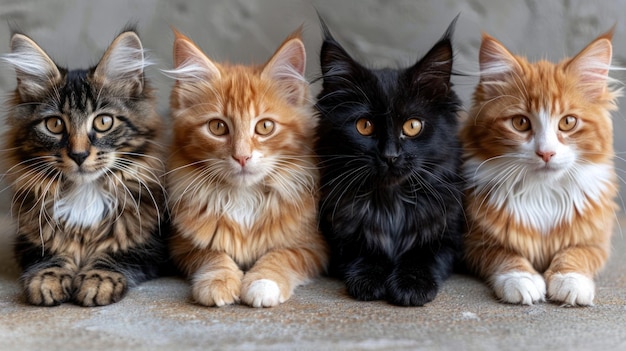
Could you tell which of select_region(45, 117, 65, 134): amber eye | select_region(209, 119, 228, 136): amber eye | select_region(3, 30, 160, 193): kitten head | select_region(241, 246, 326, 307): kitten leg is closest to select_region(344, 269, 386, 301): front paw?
select_region(241, 246, 326, 307): kitten leg

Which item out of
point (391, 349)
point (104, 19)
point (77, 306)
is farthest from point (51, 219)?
point (104, 19)

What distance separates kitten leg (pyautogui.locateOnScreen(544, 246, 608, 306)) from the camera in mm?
2051

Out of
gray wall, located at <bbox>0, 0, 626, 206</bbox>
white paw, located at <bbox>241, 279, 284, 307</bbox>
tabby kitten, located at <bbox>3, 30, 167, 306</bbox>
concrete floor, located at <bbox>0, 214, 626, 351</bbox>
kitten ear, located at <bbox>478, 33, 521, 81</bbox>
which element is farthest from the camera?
gray wall, located at <bbox>0, 0, 626, 206</bbox>

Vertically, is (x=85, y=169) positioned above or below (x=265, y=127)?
below

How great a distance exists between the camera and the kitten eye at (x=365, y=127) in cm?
214

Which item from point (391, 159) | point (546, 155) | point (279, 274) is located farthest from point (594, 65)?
point (279, 274)

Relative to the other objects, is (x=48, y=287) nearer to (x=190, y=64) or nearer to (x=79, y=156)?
(x=79, y=156)

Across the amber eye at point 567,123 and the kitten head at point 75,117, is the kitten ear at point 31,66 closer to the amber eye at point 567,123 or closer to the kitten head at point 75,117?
the kitten head at point 75,117

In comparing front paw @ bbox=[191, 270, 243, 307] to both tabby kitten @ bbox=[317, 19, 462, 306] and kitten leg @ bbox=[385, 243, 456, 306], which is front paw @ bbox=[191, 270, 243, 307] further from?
kitten leg @ bbox=[385, 243, 456, 306]

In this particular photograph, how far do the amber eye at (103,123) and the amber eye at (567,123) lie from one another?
5.01 feet

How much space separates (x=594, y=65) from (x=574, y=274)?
0.72m

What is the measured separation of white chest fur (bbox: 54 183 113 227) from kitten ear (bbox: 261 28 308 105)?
72 cm

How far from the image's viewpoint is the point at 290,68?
7.45ft

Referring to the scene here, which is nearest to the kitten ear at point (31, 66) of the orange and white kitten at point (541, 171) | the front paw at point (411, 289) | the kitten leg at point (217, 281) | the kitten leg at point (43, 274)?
the kitten leg at point (43, 274)
